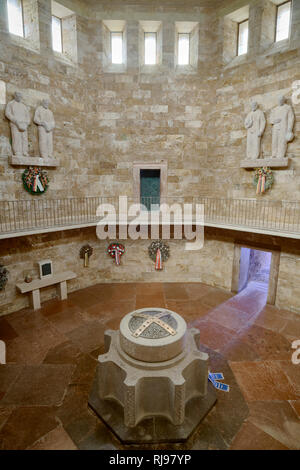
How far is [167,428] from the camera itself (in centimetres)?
398

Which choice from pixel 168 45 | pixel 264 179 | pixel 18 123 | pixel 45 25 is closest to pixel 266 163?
pixel 264 179

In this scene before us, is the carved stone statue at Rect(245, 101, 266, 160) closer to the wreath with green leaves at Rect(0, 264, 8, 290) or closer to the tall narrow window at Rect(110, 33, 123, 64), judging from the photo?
the tall narrow window at Rect(110, 33, 123, 64)

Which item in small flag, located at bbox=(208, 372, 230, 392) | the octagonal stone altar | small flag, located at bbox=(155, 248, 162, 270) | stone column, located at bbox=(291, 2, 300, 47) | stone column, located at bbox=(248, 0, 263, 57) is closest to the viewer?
the octagonal stone altar

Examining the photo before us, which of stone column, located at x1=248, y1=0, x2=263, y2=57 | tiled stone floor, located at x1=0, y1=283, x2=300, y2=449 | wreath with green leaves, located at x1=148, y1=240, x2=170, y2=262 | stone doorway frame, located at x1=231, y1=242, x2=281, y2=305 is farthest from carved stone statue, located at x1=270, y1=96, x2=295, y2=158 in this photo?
tiled stone floor, located at x1=0, y1=283, x2=300, y2=449

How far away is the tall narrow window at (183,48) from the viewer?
31.7 feet

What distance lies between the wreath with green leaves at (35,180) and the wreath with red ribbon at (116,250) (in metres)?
3.09

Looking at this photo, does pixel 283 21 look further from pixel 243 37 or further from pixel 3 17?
pixel 3 17

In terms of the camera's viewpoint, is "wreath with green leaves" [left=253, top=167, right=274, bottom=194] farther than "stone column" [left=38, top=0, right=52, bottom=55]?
Yes

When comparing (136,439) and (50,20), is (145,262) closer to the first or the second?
(136,439)

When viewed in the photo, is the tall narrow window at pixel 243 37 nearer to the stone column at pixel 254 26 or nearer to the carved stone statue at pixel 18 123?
the stone column at pixel 254 26

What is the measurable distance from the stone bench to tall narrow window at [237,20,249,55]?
395 inches

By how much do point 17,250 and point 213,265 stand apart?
680 centimetres

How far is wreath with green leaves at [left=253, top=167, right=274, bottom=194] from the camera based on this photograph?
809 cm
